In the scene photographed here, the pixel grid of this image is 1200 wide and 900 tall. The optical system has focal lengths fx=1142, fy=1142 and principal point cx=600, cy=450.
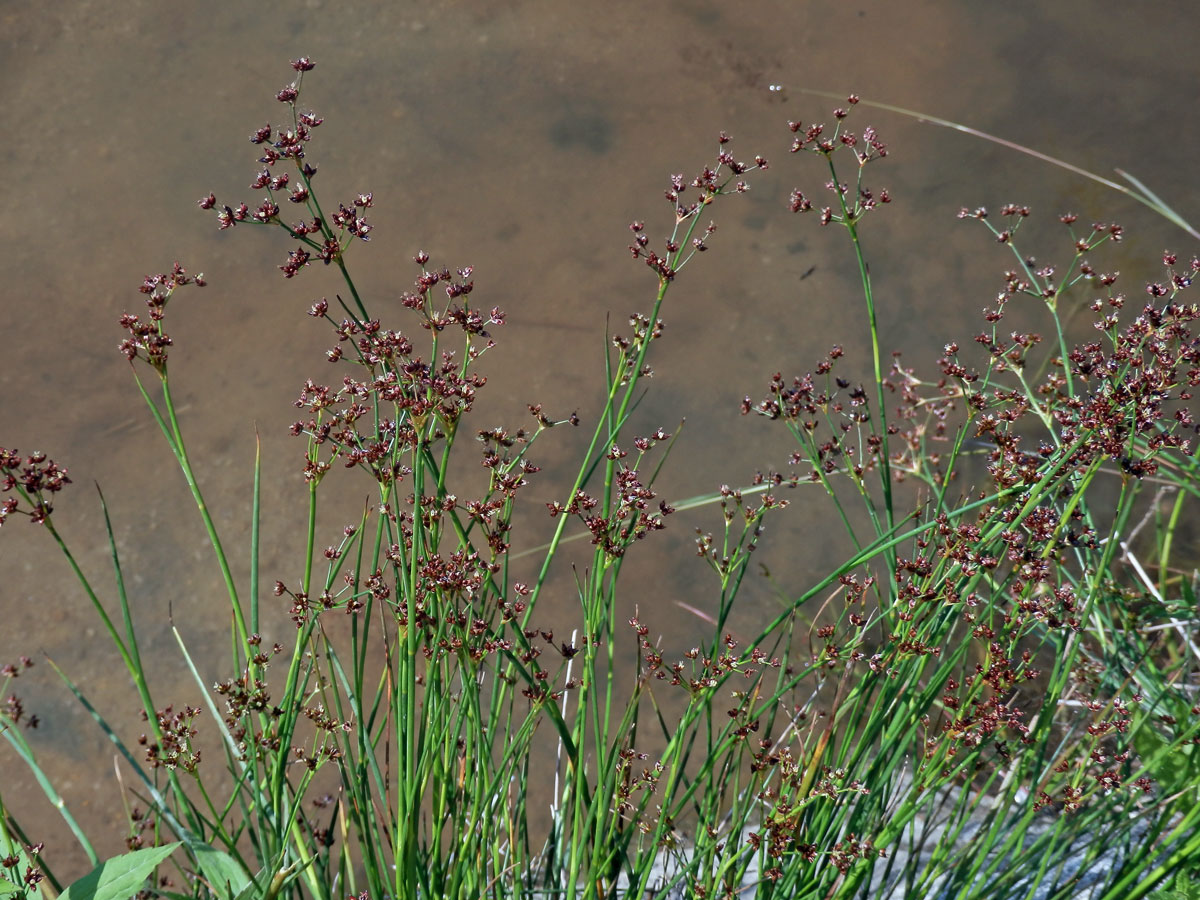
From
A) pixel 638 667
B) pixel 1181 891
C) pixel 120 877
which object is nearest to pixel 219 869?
pixel 120 877

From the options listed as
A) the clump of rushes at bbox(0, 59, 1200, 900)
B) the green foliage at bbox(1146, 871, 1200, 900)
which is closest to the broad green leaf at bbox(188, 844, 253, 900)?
the clump of rushes at bbox(0, 59, 1200, 900)

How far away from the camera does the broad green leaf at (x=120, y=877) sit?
41.3 inches

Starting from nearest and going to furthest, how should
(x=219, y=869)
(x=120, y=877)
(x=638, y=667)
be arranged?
(x=120, y=877) < (x=219, y=869) < (x=638, y=667)

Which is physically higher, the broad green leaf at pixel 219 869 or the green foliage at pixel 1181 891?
the broad green leaf at pixel 219 869

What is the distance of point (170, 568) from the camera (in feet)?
8.06

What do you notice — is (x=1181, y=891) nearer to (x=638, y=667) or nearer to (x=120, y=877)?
(x=638, y=667)

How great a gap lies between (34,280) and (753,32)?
6.81 ft

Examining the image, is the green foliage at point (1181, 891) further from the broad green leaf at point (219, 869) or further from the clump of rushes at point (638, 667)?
the broad green leaf at point (219, 869)

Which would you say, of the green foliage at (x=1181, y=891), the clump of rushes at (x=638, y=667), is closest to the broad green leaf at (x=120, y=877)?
the clump of rushes at (x=638, y=667)

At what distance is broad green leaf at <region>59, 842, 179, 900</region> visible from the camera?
105cm

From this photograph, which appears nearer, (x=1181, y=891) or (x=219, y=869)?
(x=219, y=869)

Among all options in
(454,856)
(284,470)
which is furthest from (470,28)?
(454,856)

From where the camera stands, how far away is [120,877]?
3.50ft

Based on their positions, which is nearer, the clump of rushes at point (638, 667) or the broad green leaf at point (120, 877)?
the broad green leaf at point (120, 877)
